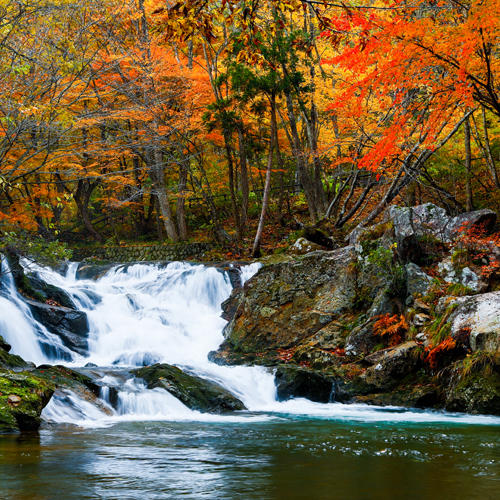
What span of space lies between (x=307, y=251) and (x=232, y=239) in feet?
18.5

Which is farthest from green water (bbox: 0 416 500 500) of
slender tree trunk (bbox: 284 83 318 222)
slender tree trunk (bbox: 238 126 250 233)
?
slender tree trunk (bbox: 238 126 250 233)

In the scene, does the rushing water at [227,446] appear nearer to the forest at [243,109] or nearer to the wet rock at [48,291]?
the wet rock at [48,291]

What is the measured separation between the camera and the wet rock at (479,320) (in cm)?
738

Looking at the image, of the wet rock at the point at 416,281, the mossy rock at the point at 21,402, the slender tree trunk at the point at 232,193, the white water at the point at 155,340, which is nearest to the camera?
the mossy rock at the point at 21,402

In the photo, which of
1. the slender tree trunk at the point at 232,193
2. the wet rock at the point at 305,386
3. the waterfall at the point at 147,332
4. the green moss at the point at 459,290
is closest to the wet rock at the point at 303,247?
the waterfall at the point at 147,332

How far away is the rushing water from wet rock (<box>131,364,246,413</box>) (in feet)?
0.67

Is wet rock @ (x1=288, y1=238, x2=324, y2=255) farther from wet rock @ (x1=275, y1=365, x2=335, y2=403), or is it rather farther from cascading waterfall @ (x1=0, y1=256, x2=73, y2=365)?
cascading waterfall @ (x1=0, y1=256, x2=73, y2=365)

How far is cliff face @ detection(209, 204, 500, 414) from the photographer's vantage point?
7.80m

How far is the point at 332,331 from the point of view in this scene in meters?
10.4

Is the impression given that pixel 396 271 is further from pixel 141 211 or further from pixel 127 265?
pixel 141 211

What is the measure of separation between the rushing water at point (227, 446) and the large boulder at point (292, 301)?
1.44 metres

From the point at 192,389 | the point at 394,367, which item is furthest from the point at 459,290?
the point at 192,389

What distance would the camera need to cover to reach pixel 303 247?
48.2 ft

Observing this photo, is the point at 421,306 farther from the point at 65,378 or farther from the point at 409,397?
the point at 65,378
